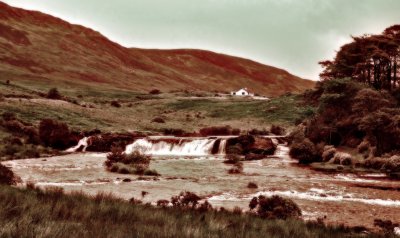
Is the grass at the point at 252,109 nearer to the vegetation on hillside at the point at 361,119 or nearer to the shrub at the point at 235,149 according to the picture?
the vegetation on hillside at the point at 361,119

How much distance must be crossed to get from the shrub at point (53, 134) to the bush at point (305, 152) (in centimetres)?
2033

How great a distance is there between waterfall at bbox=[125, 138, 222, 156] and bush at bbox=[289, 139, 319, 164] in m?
7.97

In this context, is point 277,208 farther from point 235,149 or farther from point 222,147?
point 222,147

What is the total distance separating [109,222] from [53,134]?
109ft

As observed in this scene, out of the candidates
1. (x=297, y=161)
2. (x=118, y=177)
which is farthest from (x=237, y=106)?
(x=118, y=177)

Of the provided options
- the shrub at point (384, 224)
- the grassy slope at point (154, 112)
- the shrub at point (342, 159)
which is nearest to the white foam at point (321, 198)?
the shrub at point (384, 224)

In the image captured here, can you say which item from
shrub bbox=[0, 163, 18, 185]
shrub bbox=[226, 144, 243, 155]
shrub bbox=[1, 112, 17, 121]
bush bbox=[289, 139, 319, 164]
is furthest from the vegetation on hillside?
shrub bbox=[1, 112, 17, 121]

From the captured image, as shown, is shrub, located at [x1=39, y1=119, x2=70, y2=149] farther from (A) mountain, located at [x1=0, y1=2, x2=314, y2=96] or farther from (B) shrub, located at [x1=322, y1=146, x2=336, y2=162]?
(A) mountain, located at [x1=0, y1=2, x2=314, y2=96]

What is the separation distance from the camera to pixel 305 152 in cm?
3556

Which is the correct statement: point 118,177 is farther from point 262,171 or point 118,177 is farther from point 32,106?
point 32,106

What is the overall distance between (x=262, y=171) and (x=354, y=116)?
15.7 metres

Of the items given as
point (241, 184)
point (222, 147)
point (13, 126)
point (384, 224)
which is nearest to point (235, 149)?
point (222, 147)

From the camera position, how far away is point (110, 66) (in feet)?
574

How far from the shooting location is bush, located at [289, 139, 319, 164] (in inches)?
1378
